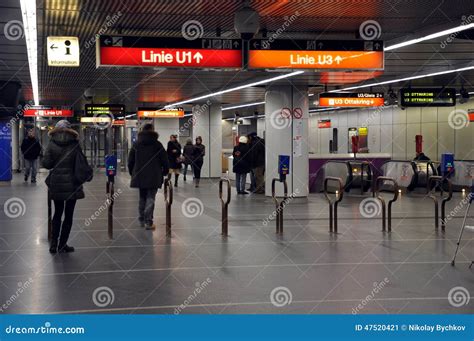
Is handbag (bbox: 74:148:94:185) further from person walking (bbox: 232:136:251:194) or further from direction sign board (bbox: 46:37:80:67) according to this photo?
person walking (bbox: 232:136:251:194)

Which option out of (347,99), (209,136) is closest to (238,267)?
(347,99)

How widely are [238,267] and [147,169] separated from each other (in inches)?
135

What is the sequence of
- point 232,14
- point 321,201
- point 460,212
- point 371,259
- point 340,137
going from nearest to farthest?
point 371,259 → point 232,14 → point 460,212 → point 321,201 → point 340,137

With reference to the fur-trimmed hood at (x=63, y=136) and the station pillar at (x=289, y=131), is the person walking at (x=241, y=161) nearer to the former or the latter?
the station pillar at (x=289, y=131)

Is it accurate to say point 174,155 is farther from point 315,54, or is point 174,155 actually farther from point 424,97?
point 315,54

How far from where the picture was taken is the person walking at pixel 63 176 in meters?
8.34

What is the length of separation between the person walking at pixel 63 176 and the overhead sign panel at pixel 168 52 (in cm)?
117

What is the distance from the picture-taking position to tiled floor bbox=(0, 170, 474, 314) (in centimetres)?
591

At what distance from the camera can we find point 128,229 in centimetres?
1083

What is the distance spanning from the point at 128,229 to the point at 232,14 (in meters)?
3.87

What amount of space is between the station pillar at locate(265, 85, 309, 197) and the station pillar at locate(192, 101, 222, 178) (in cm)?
980

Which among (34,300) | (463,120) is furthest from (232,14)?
(463,120)

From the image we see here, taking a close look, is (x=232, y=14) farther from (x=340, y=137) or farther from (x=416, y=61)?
(x=340, y=137)

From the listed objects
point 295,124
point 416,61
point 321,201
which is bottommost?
point 321,201
